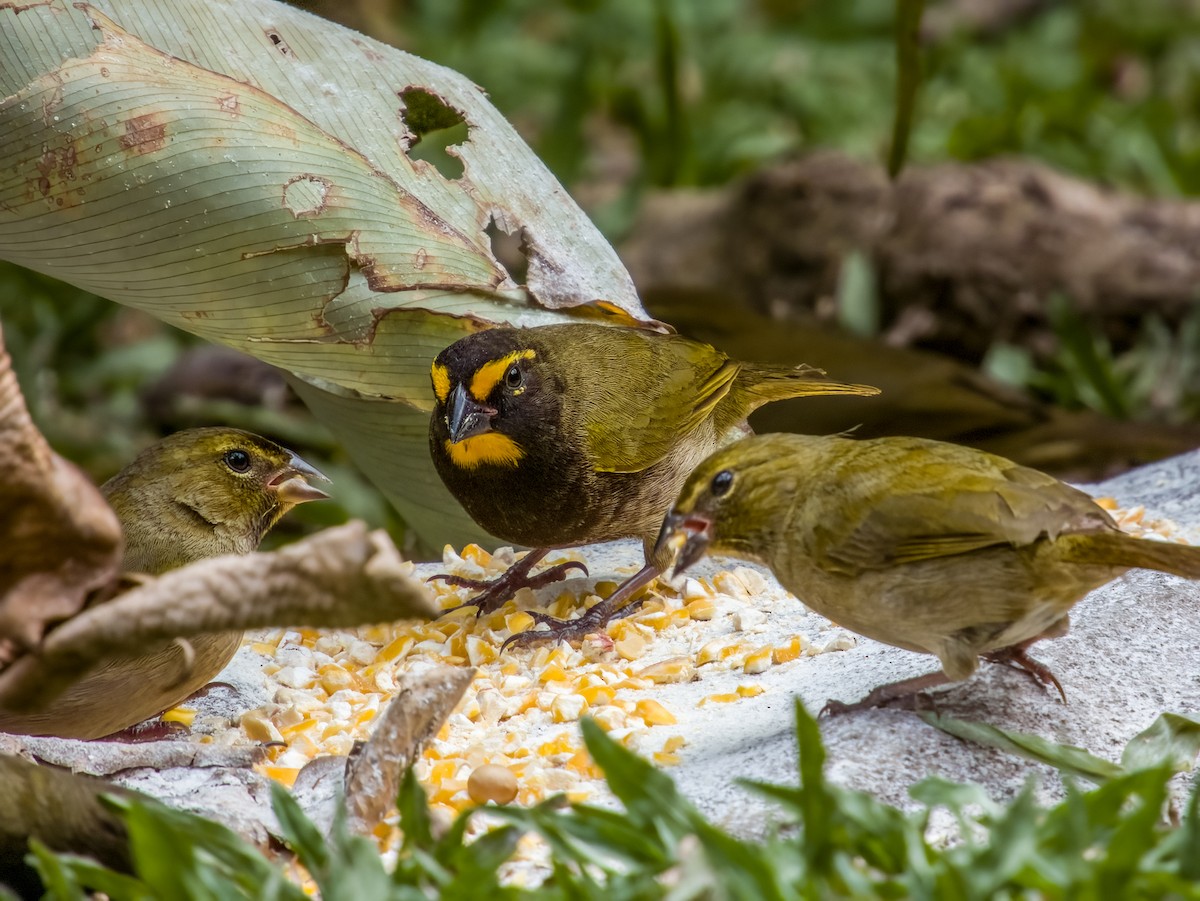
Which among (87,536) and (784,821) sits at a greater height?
(87,536)

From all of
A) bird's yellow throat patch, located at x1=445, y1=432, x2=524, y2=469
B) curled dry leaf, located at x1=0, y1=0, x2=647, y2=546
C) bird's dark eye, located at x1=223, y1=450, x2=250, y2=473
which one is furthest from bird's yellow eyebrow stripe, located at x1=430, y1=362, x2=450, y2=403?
bird's dark eye, located at x1=223, y1=450, x2=250, y2=473

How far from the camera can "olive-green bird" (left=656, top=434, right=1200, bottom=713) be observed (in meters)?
2.47

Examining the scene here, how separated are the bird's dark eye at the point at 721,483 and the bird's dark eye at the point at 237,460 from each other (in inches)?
44.5

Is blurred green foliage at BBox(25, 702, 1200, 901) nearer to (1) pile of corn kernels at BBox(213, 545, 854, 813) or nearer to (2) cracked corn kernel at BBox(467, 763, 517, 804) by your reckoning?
(2) cracked corn kernel at BBox(467, 763, 517, 804)

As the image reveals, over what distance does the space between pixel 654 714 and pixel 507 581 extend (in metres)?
0.90

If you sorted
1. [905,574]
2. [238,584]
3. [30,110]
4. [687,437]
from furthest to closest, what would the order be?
[687,437], [30,110], [905,574], [238,584]

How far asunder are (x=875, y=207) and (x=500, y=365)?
4.74 m

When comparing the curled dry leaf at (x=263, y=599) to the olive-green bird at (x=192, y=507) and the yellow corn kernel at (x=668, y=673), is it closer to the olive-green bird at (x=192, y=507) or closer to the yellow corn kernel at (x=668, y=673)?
the olive-green bird at (x=192, y=507)

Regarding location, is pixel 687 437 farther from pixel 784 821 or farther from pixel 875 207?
pixel 875 207

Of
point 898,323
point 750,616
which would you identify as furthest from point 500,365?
point 898,323

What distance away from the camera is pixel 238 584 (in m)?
2.00

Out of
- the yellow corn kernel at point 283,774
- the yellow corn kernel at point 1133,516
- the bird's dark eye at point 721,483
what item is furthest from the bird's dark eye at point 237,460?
the yellow corn kernel at point 1133,516

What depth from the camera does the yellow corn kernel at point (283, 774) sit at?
264cm

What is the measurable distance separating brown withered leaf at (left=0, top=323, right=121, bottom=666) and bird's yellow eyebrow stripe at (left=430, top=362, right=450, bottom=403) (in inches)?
41.9
